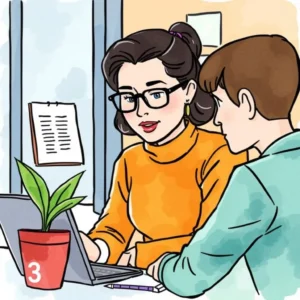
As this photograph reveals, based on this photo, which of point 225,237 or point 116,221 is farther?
point 116,221

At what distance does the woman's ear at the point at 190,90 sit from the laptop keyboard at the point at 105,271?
53 cm

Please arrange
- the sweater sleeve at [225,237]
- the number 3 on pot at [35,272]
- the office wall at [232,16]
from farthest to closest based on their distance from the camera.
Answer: the number 3 on pot at [35,272], the office wall at [232,16], the sweater sleeve at [225,237]

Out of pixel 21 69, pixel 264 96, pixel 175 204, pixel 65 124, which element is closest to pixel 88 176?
pixel 65 124

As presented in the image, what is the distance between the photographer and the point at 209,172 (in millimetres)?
1434

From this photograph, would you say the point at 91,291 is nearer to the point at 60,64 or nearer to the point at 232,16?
the point at 60,64

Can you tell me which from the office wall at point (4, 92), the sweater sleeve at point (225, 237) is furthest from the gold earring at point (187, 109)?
the office wall at point (4, 92)

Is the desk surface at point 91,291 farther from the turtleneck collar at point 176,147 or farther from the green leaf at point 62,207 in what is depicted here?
the turtleneck collar at point 176,147

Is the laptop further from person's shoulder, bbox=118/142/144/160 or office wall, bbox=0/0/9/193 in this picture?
person's shoulder, bbox=118/142/144/160

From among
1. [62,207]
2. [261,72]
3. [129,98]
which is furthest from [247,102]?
[62,207]

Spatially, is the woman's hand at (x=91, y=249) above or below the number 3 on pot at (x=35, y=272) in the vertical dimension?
above

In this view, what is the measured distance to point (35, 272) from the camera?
4.99 feet

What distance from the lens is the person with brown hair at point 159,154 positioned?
1440mm

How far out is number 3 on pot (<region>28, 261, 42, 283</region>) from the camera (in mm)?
1508

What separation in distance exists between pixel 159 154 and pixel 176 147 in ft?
0.18
